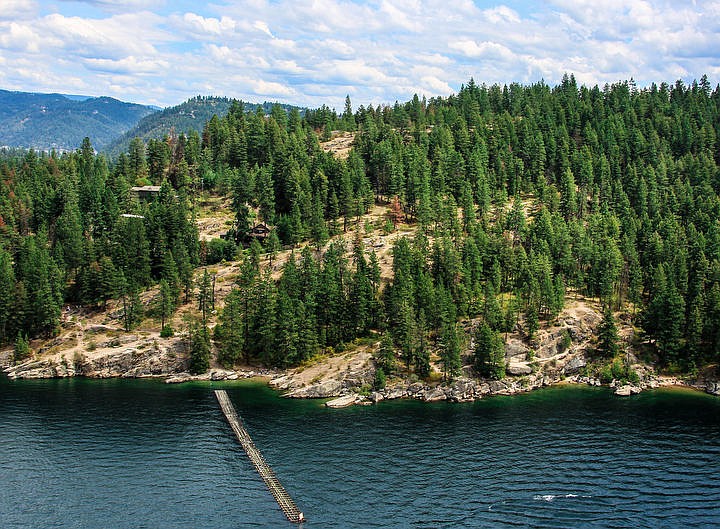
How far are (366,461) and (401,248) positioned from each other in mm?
62668

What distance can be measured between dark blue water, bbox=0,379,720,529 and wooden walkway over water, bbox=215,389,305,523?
1.05 metres

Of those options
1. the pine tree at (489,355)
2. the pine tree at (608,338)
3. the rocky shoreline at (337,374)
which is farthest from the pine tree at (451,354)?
the pine tree at (608,338)

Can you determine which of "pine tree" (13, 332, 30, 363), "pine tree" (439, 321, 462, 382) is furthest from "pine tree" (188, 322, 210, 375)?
"pine tree" (439, 321, 462, 382)

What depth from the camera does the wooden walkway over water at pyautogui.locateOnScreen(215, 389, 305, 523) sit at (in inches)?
2798

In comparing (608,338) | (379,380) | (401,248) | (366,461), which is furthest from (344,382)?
(608,338)

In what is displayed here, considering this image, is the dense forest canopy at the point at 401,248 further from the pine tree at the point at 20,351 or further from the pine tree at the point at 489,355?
the pine tree at the point at 20,351

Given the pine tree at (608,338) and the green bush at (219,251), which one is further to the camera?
the green bush at (219,251)

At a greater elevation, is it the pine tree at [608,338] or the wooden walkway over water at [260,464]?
the pine tree at [608,338]

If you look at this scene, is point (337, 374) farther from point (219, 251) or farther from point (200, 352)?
point (219, 251)

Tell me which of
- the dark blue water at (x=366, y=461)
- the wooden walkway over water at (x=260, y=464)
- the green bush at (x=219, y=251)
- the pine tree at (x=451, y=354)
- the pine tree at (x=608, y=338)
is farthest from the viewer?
the green bush at (x=219, y=251)

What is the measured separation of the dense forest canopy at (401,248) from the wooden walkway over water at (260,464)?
23709 millimetres

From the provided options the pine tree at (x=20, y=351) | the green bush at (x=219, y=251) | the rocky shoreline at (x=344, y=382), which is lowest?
the rocky shoreline at (x=344, y=382)

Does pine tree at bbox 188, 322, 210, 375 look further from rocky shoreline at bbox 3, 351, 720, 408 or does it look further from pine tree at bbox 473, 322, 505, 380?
pine tree at bbox 473, 322, 505, 380

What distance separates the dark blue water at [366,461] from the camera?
71.3m
